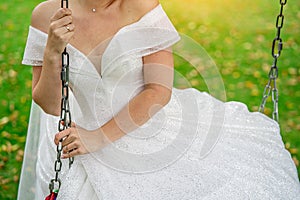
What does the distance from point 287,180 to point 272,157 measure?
14 centimetres

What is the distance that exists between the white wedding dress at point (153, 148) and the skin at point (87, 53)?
33 mm

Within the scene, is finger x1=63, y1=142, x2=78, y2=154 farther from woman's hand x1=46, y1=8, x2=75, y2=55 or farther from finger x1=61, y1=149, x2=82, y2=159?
woman's hand x1=46, y1=8, x2=75, y2=55

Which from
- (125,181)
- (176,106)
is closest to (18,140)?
(176,106)

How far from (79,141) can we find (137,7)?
0.57 metres

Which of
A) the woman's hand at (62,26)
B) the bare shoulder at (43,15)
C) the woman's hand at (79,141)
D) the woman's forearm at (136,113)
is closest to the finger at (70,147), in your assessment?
the woman's hand at (79,141)

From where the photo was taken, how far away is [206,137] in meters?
2.23

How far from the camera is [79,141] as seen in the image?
192cm

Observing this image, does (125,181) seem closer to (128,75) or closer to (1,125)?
(128,75)

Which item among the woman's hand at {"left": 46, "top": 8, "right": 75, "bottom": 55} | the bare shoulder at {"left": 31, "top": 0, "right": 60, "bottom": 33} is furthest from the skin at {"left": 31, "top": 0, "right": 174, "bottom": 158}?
the woman's hand at {"left": 46, "top": 8, "right": 75, "bottom": 55}

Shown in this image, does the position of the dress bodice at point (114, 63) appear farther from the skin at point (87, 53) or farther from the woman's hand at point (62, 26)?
the woman's hand at point (62, 26)

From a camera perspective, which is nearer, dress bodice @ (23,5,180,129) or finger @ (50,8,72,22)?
finger @ (50,8,72,22)

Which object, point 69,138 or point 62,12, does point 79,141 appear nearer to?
point 69,138

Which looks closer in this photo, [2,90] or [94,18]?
[94,18]

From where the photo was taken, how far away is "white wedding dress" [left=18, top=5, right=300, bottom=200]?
6.32ft
